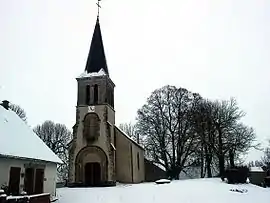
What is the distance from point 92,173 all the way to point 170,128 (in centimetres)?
1399

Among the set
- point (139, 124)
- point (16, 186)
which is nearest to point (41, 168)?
point (16, 186)

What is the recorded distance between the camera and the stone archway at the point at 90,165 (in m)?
34.5

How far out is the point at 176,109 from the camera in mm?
45094

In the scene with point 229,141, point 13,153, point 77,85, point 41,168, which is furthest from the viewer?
point 229,141

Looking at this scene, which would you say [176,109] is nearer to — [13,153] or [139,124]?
[139,124]

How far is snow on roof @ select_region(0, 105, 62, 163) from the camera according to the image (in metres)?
19.8

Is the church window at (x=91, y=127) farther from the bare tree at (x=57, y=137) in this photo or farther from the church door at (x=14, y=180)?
the bare tree at (x=57, y=137)

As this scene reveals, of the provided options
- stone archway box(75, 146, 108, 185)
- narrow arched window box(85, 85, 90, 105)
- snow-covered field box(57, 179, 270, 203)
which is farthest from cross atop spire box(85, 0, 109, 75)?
snow-covered field box(57, 179, 270, 203)

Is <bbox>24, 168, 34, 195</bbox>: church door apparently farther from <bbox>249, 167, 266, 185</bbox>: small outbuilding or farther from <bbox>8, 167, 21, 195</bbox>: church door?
<bbox>249, 167, 266, 185</bbox>: small outbuilding

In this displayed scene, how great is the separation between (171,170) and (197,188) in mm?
17594

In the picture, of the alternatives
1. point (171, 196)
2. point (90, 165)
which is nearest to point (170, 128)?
point (90, 165)

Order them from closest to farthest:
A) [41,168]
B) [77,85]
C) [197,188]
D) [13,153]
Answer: [13,153]
[41,168]
[197,188]
[77,85]

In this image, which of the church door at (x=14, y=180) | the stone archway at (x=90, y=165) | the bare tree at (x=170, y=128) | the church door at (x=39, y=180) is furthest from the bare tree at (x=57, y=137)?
the church door at (x=14, y=180)

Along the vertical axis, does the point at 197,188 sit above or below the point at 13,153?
below
